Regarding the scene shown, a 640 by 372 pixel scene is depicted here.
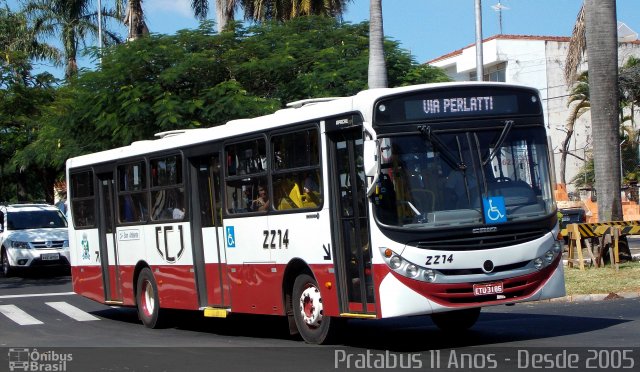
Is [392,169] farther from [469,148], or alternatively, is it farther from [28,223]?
[28,223]

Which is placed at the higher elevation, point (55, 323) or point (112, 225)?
point (112, 225)

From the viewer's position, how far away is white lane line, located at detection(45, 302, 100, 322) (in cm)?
1912

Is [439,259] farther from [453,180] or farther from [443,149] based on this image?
[443,149]

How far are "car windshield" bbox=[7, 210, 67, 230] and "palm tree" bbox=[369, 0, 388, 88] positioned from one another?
11803 millimetres

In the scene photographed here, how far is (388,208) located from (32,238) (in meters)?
20.1

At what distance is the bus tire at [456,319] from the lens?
13.6 metres

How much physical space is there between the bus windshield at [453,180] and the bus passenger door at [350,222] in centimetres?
47

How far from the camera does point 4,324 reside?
18.0 meters

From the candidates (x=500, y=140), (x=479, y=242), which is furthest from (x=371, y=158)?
(x=500, y=140)

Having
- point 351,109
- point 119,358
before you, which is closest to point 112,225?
point 119,358

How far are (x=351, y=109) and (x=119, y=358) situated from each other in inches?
159

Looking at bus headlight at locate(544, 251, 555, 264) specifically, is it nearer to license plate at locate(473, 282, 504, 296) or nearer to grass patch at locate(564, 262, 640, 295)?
license plate at locate(473, 282, 504, 296)

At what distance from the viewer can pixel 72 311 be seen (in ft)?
66.5

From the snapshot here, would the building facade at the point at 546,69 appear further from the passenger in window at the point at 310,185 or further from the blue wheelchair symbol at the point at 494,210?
the blue wheelchair symbol at the point at 494,210
